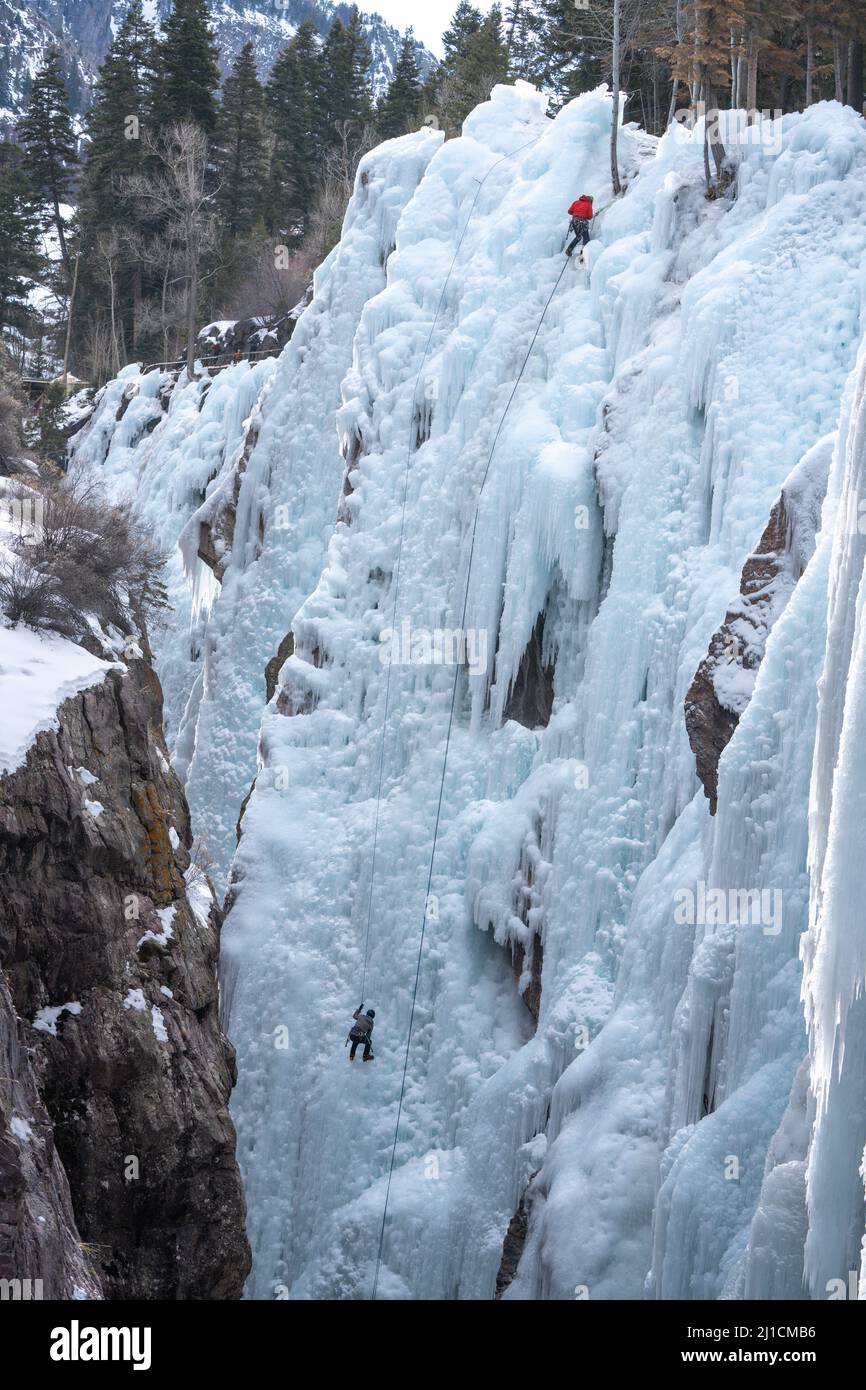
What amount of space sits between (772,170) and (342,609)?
7052 millimetres

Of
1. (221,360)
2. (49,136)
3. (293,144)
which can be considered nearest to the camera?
(221,360)

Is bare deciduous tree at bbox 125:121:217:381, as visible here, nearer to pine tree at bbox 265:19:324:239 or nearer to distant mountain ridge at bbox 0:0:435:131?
pine tree at bbox 265:19:324:239

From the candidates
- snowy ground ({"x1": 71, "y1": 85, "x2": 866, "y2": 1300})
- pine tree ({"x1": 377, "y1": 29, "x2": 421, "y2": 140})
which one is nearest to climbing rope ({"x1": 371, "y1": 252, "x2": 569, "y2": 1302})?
snowy ground ({"x1": 71, "y1": 85, "x2": 866, "y2": 1300})

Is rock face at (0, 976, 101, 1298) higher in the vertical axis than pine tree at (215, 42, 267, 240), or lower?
lower

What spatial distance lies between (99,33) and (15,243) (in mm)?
127732

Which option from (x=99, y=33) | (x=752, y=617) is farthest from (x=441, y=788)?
(x=99, y=33)

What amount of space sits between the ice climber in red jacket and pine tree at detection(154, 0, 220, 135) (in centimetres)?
2311

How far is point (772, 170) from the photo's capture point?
16281 mm

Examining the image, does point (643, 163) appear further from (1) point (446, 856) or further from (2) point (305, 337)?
(1) point (446, 856)

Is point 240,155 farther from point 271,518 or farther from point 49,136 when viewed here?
point 271,518

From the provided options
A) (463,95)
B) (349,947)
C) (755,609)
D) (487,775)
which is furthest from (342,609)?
(463,95)

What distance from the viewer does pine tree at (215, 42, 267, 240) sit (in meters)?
39.9

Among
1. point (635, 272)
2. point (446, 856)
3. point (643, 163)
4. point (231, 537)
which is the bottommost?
point (446, 856)

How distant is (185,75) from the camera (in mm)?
38438
